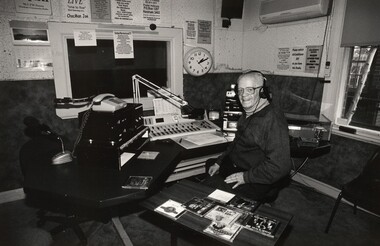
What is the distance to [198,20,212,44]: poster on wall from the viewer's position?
337cm

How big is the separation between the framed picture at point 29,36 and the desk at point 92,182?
146cm

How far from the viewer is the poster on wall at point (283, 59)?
325 centimetres

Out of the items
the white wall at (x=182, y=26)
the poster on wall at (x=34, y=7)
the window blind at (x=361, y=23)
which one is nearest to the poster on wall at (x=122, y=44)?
the white wall at (x=182, y=26)

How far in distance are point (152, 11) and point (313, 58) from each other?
1.96 m

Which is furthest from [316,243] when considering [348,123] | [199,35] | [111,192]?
[199,35]

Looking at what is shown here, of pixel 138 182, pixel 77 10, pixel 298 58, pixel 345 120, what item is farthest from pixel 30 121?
pixel 345 120

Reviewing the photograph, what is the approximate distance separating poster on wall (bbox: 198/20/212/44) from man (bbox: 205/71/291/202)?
5.36 ft

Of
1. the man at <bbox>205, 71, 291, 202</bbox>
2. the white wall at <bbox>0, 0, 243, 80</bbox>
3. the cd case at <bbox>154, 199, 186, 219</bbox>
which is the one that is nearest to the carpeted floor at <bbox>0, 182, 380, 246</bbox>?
the man at <bbox>205, 71, 291, 202</bbox>

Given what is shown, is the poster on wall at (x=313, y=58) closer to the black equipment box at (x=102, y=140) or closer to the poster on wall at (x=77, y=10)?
the black equipment box at (x=102, y=140)

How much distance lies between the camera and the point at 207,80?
3.56 metres

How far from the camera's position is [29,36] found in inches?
98.5

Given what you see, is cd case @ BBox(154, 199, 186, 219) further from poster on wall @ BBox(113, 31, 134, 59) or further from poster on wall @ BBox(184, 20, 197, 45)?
poster on wall @ BBox(184, 20, 197, 45)

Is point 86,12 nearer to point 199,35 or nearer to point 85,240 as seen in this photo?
point 199,35

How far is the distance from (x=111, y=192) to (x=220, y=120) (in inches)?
A: 80.9
